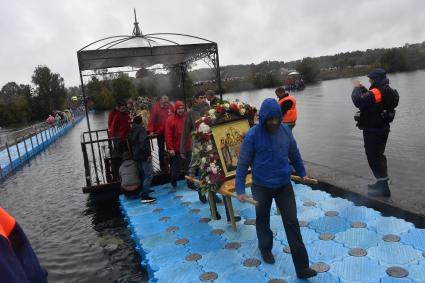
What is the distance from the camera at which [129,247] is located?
18.8ft

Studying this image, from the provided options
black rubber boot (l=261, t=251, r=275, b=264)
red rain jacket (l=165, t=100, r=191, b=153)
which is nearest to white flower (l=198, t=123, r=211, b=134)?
red rain jacket (l=165, t=100, r=191, b=153)

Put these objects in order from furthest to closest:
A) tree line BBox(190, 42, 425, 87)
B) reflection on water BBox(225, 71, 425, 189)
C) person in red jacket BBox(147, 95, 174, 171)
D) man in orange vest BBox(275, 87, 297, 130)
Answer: tree line BBox(190, 42, 425, 87) → reflection on water BBox(225, 71, 425, 189) → person in red jacket BBox(147, 95, 174, 171) → man in orange vest BBox(275, 87, 297, 130)

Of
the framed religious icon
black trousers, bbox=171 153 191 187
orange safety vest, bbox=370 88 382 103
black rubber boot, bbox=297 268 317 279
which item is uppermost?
orange safety vest, bbox=370 88 382 103

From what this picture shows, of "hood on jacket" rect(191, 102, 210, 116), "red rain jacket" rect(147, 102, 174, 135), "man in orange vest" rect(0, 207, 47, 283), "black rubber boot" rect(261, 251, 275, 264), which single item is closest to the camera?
"man in orange vest" rect(0, 207, 47, 283)

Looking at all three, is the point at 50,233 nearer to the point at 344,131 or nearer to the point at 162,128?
the point at 162,128

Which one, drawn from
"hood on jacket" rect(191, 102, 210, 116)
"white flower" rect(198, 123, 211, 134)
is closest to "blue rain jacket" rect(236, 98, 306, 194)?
"white flower" rect(198, 123, 211, 134)

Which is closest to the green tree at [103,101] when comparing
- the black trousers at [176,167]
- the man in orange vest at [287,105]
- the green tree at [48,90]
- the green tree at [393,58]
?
the green tree at [48,90]

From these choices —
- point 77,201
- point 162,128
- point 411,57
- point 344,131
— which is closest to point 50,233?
point 77,201

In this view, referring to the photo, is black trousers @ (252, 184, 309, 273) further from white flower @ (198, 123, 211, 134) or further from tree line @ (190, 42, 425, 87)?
tree line @ (190, 42, 425, 87)

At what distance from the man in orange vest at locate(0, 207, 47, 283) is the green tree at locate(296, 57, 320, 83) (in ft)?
223

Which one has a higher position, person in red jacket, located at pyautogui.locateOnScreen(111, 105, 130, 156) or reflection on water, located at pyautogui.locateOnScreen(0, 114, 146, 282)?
person in red jacket, located at pyautogui.locateOnScreen(111, 105, 130, 156)

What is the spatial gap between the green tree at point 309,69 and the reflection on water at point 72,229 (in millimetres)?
60715

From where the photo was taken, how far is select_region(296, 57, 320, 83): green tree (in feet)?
220

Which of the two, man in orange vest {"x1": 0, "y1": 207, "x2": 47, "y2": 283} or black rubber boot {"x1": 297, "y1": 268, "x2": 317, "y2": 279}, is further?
black rubber boot {"x1": 297, "y1": 268, "x2": 317, "y2": 279}
